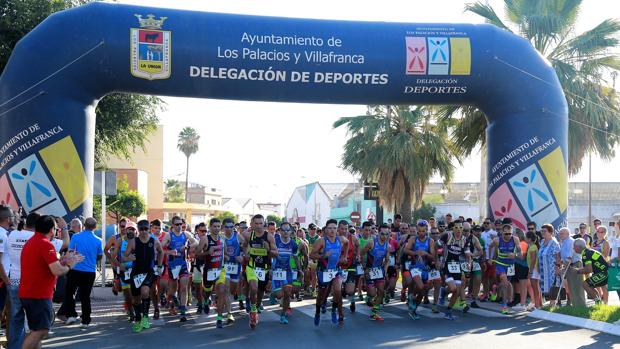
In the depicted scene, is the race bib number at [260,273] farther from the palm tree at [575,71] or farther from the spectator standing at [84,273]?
the palm tree at [575,71]

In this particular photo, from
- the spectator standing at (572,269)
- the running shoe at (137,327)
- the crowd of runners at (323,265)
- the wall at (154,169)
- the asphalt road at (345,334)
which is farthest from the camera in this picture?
the wall at (154,169)

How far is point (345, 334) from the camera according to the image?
11.2 metres

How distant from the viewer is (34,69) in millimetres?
14250

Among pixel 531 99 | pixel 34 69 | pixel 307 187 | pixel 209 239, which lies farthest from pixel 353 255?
pixel 307 187

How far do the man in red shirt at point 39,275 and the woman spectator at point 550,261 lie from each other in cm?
980

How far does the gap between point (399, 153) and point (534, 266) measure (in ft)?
37.0

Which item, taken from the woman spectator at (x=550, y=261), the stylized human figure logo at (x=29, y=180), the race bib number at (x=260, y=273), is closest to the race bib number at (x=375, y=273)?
the race bib number at (x=260, y=273)

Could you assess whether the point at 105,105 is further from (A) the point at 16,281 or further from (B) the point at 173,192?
(B) the point at 173,192

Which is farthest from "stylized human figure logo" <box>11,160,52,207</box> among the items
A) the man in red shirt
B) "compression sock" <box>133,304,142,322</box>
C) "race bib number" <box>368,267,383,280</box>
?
the man in red shirt

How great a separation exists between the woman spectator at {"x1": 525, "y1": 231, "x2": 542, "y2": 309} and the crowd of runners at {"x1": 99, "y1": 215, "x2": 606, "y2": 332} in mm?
21

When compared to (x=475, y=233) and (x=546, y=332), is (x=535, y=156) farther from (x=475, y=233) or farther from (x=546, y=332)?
(x=546, y=332)

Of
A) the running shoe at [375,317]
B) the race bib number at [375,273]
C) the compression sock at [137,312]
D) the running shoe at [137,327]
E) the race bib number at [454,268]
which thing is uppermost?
the race bib number at [454,268]

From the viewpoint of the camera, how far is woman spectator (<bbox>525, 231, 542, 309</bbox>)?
14562 millimetres

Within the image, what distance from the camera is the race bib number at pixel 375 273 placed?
44.9 ft
